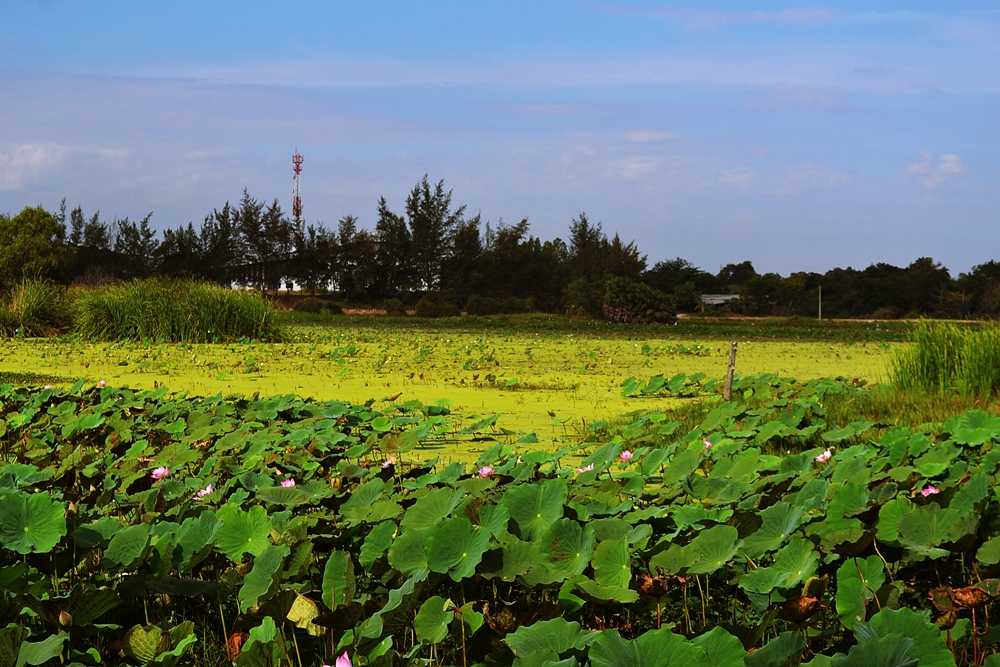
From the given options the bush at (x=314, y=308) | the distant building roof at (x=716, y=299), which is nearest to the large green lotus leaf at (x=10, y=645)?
the bush at (x=314, y=308)

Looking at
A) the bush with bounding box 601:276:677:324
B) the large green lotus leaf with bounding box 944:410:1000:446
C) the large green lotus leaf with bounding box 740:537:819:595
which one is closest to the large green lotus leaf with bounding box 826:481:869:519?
the large green lotus leaf with bounding box 740:537:819:595

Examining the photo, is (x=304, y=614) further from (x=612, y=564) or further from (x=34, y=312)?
(x=34, y=312)

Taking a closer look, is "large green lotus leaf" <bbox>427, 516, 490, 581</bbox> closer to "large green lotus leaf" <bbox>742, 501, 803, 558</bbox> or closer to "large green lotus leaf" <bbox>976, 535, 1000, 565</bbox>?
"large green lotus leaf" <bbox>742, 501, 803, 558</bbox>

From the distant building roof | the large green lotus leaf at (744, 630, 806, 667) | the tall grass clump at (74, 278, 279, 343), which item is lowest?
the large green lotus leaf at (744, 630, 806, 667)

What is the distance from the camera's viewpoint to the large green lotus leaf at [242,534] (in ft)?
8.34

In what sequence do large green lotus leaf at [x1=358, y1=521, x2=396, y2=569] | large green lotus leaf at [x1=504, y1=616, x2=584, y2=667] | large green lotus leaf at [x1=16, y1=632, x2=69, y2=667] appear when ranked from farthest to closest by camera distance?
large green lotus leaf at [x1=358, y1=521, x2=396, y2=569] < large green lotus leaf at [x1=16, y1=632, x2=69, y2=667] < large green lotus leaf at [x1=504, y1=616, x2=584, y2=667]

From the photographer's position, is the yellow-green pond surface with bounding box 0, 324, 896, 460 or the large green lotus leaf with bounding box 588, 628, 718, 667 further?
the yellow-green pond surface with bounding box 0, 324, 896, 460

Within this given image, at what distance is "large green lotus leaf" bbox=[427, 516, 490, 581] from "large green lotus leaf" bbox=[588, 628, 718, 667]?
2.24ft

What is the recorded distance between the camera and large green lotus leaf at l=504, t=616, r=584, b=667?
1.82 meters

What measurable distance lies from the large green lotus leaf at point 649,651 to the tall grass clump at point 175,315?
552 inches

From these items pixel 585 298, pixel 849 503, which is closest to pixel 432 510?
pixel 849 503

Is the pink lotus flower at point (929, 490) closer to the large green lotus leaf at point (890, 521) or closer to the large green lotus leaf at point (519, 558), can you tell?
the large green lotus leaf at point (890, 521)

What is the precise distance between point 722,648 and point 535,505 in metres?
1.01

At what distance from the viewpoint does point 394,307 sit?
3406 centimetres
